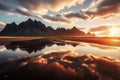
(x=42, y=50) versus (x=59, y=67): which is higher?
(x=59, y=67)

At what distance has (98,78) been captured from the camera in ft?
38.8

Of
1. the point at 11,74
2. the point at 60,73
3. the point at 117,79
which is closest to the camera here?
the point at 117,79

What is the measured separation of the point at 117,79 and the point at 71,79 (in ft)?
11.9

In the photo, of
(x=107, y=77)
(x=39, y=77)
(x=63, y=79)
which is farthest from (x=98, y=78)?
(x=39, y=77)

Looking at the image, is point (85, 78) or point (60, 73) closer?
point (85, 78)

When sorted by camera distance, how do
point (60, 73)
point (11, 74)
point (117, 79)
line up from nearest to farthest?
point (117, 79), point (11, 74), point (60, 73)

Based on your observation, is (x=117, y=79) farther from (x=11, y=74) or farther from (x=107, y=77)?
(x=11, y=74)

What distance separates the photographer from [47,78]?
38.6 ft

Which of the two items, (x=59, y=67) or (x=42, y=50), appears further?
(x=42, y=50)

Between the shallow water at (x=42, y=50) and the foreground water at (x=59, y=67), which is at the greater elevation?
the foreground water at (x=59, y=67)

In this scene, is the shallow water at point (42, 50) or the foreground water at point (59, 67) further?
the shallow water at point (42, 50)

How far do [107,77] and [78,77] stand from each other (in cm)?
241

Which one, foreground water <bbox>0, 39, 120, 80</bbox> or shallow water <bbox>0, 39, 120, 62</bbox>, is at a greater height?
foreground water <bbox>0, 39, 120, 80</bbox>

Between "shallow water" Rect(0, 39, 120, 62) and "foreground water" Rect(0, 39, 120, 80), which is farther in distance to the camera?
"shallow water" Rect(0, 39, 120, 62)
